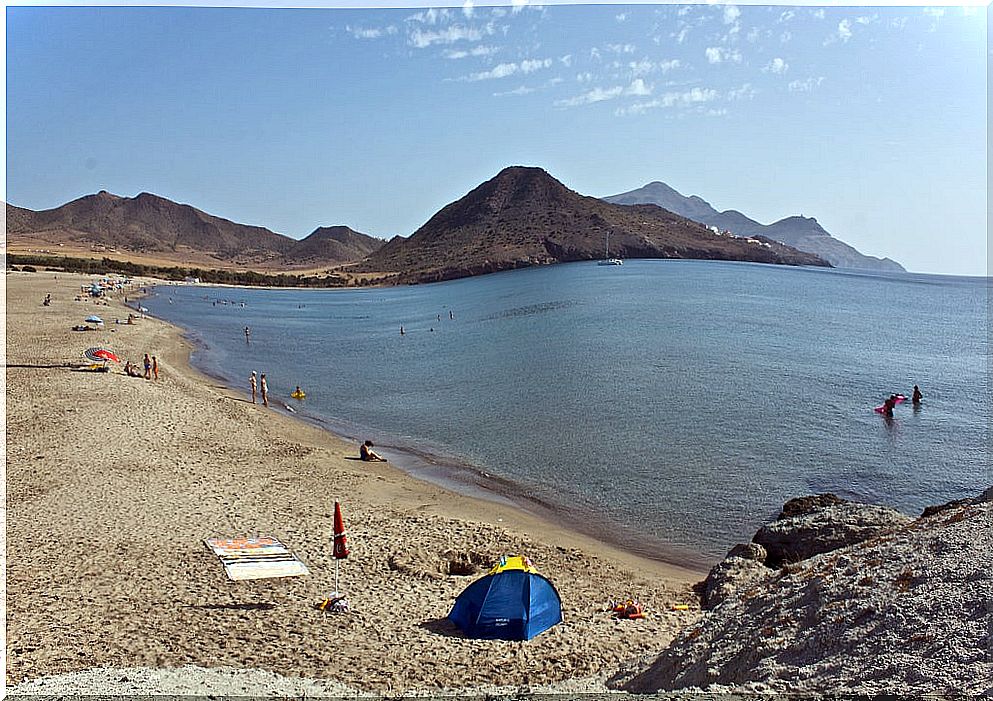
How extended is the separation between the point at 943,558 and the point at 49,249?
13673 centimetres

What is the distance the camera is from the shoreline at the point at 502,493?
1309 cm

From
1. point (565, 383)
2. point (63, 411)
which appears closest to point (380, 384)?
point (565, 383)

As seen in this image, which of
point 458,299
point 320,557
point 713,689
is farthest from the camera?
point 458,299

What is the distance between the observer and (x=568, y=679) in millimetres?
7070

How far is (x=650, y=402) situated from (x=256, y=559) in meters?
18.8

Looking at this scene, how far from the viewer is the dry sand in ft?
23.6

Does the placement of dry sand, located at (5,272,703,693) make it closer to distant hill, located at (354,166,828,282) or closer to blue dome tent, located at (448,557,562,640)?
blue dome tent, located at (448,557,562,640)

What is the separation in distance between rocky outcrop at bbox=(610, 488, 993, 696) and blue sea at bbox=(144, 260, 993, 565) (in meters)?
6.19

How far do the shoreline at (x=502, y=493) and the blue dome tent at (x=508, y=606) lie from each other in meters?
4.49

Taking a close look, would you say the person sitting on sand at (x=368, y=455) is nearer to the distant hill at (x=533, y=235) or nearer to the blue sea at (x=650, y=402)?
the blue sea at (x=650, y=402)

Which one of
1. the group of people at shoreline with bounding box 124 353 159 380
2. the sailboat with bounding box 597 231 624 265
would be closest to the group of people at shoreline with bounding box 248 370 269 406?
the group of people at shoreline with bounding box 124 353 159 380

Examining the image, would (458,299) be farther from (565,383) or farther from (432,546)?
(432,546)

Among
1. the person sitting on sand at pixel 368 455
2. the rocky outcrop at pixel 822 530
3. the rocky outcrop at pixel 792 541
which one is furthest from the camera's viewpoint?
the person sitting on sand at pixel 368 455

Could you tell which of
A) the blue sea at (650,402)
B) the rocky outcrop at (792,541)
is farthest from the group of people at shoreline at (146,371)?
the rocky outcrop at (792,541)
